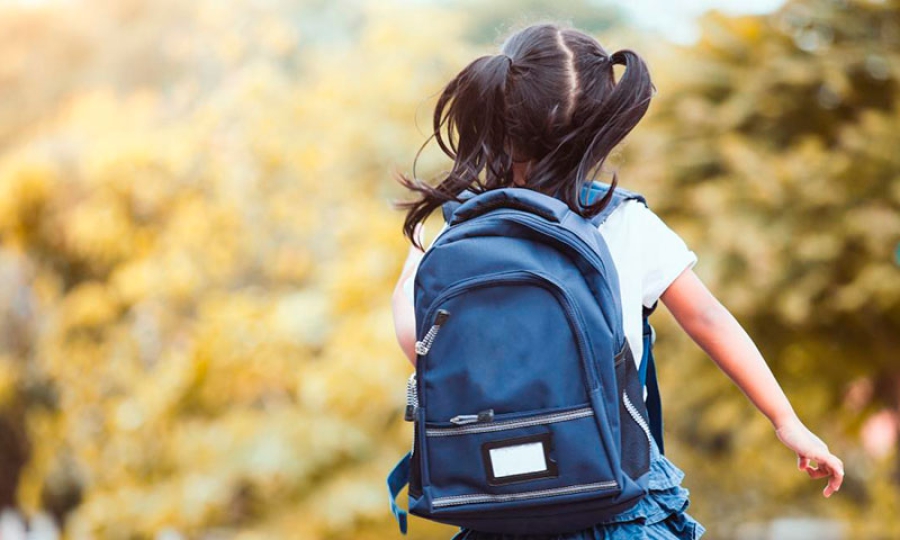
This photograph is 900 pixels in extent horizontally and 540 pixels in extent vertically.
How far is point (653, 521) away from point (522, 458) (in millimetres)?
224

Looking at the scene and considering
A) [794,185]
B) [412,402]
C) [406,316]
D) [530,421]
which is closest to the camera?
[530,421]

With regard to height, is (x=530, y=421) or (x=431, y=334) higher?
(x=431, y=334)

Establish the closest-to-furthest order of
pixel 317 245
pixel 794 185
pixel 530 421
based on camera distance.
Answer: pixel 530 421, pixel 794 185, pixel 317 245

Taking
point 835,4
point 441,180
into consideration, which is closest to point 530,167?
point 441,180

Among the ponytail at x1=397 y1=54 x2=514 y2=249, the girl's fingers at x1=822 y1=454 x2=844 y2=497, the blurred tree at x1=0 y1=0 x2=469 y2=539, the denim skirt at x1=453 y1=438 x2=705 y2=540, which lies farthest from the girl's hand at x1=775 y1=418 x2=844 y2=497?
the blurred tree at x1=0 y1=0 x2=469 y2=539

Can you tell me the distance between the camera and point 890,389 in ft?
16.8

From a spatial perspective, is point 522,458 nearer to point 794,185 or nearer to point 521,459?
point 521,459

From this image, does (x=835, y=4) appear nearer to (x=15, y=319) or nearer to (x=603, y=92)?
(x=603, y=92)

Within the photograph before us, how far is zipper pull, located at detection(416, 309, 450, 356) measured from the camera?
126cm

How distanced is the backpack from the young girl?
9cm

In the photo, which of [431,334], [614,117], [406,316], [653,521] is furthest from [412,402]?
[614,117]

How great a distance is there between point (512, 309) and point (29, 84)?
9.16m

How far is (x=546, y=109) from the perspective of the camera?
4.49ft

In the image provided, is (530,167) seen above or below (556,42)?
below
